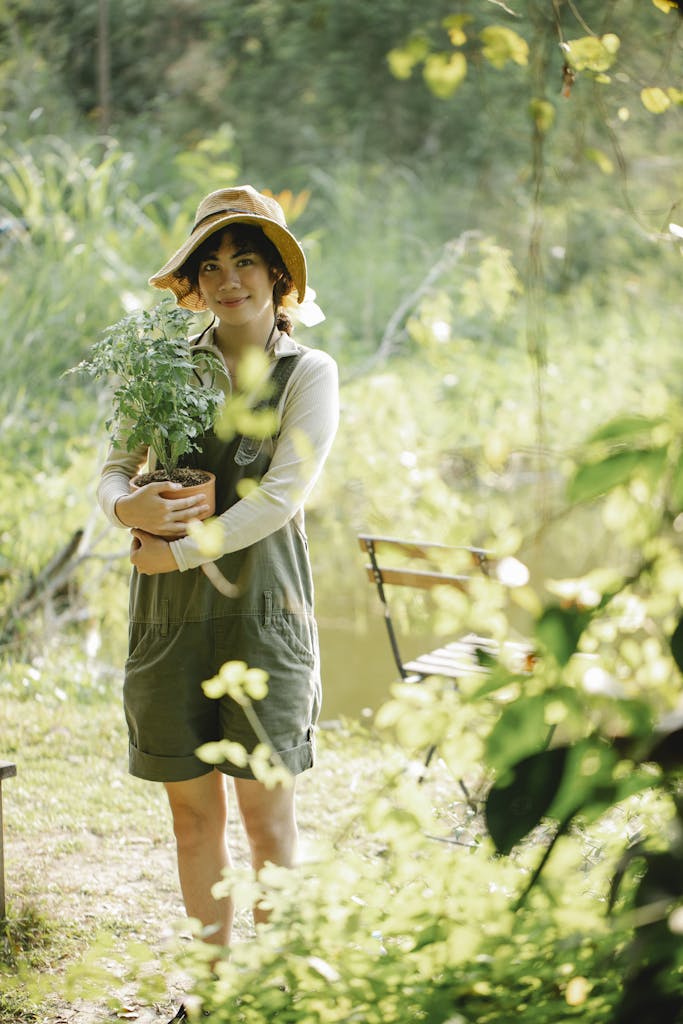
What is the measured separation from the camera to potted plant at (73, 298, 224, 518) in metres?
2.16

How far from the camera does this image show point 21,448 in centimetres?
586

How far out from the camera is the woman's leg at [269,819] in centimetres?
227

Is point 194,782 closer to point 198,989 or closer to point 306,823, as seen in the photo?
point 198,989

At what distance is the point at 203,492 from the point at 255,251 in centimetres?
48

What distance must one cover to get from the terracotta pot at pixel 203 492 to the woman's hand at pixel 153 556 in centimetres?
9

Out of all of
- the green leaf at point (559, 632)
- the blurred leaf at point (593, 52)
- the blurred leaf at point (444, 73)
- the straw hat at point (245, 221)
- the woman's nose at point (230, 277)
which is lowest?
the woman's nose at point (230, 277)

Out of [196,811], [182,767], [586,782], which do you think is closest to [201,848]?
[196,811]

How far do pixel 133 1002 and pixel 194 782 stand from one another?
2.15 feet

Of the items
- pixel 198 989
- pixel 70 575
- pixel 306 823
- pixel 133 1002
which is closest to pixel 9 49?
pixel 70 575

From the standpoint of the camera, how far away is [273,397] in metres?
2.27

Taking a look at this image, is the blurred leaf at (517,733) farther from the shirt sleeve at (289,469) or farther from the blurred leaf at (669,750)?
the shirt sleeve at (289,469)

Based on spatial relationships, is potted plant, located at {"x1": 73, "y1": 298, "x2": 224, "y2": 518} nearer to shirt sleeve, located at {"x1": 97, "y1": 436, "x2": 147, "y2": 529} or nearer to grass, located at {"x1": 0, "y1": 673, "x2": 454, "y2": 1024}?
shirt sleeve, located at {"x1": 97, "y1": 436, "x2": 147, "y2": 529}

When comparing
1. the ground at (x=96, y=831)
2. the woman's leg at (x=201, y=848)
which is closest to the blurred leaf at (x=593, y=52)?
the woman's leg at (x=201, y=848)

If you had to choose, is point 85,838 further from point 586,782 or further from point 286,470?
point 586,782
